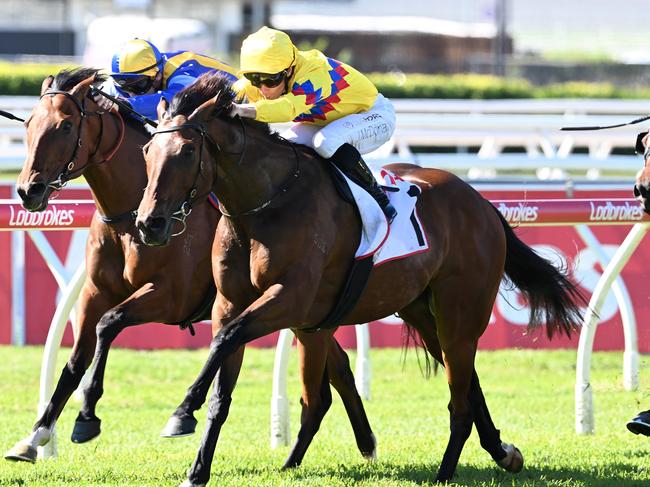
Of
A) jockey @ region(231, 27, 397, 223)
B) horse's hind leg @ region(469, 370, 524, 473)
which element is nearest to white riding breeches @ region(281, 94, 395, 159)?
jockey @ region(231, 27, 397, 223)

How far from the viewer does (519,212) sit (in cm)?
617

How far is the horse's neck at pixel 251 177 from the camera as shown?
4684mm

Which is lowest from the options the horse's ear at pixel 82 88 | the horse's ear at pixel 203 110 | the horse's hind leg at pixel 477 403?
the horse's hind leg at pixel 477 403

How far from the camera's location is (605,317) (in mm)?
8594

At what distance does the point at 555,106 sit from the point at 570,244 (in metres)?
3.69

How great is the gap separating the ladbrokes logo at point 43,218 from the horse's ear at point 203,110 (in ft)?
4.54

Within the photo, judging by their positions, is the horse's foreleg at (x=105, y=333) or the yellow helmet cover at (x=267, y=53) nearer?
the yellow helmet cover at (x=267, y=53)

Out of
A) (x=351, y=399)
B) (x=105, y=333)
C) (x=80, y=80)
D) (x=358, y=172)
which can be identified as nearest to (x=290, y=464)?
(x=351, y=399)

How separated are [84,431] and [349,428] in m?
2.15

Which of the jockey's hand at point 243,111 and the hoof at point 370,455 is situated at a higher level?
the jockey's hand at point 243,111

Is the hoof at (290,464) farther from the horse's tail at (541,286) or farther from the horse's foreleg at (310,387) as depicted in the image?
the horse's tail at (541,286)

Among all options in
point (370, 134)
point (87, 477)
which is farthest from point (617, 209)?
point (87, 477)

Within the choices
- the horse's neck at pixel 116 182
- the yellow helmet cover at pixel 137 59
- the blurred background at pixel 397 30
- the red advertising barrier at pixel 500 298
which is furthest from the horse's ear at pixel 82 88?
the blurred background at pixel 397 30

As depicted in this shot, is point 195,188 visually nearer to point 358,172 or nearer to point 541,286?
point 358,172
